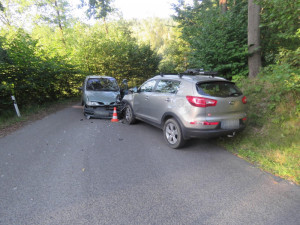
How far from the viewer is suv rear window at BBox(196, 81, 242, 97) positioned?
4133mm

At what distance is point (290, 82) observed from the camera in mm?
4617

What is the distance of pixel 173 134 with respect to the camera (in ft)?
15.4

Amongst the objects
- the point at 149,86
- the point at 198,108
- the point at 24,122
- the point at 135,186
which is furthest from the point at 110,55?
the point at 135,186

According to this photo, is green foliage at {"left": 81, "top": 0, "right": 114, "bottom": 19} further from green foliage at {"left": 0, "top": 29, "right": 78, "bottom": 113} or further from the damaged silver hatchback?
the damaged silver hatchback

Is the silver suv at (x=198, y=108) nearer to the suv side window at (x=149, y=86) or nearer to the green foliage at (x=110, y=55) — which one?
the suv side window at (x=149, y=86)

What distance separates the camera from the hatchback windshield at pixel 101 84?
8764 mm

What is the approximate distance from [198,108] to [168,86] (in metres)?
1.33

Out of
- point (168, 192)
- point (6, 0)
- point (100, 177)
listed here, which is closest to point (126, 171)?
point (100, 177)

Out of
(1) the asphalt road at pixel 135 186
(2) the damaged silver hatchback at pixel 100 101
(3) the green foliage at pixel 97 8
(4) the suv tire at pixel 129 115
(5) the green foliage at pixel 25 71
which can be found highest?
(3) the green foliage at pixel 97 8

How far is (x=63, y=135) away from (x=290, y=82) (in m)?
6.39

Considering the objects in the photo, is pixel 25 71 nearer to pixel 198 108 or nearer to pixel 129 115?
pixel 129 115

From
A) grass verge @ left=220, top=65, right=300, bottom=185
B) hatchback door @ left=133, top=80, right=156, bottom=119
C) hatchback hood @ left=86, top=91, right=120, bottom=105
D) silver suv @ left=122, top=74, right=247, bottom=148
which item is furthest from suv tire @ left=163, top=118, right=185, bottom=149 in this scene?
hatchback hood @ left=86, top=91, right=120, bottom=105

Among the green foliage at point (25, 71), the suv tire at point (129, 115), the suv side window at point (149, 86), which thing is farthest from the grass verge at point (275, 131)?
the green foliage at point (25, 71)

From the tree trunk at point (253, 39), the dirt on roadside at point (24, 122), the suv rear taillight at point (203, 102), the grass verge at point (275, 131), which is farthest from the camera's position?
the tree trunk at point (253, 39)
